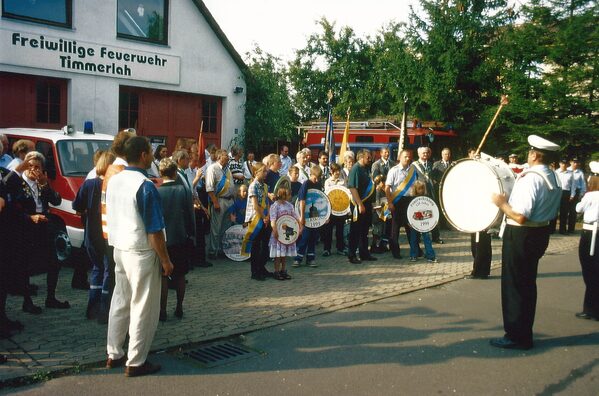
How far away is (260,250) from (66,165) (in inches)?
130

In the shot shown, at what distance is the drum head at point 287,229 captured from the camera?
28.9ft

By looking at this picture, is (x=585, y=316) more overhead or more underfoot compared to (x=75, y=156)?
more underfoot

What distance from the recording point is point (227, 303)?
7.33m

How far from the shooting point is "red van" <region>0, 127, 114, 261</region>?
333 inches

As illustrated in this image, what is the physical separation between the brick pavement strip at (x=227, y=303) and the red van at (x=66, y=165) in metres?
0.65

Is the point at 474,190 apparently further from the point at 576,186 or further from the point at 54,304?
the point at 576,186

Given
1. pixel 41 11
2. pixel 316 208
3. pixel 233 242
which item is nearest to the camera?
pixel 233 242

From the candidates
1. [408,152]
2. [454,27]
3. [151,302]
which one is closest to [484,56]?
[454,27]

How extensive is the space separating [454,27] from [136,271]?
63.8ft

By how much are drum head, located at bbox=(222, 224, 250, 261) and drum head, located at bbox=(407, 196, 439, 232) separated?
9.90ft

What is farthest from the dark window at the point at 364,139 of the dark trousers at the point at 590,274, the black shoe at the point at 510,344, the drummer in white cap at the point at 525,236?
the black shoe at the point at 510,344

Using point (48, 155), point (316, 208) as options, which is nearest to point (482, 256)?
point (316, 208)

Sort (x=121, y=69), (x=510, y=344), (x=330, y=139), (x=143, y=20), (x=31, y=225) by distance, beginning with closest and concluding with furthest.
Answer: (x=510, y=344) < (x=31, y=225) < (x=330, y=139) < (x=121, y=69) < (x=143, y=20)

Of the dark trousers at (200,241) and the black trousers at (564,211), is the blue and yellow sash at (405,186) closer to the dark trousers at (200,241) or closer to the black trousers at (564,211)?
the dark trousers at (200,241)
